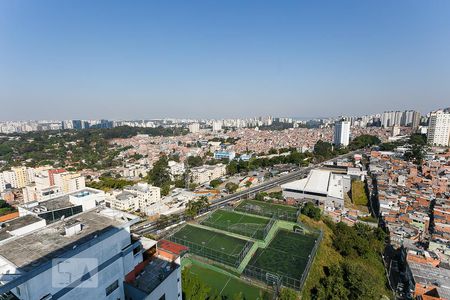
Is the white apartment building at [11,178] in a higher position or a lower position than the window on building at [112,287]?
lower

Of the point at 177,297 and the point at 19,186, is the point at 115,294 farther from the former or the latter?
the point at 19,186

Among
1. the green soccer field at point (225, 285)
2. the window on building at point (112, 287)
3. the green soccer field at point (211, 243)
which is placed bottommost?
the green soccer field at point (225, 285)

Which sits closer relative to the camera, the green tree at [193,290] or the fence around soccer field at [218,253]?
the green tree at [193,290]

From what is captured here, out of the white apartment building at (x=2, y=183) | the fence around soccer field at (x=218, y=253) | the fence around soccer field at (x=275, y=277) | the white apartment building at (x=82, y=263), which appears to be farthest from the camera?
the white apartment building at (x=2, y=183)

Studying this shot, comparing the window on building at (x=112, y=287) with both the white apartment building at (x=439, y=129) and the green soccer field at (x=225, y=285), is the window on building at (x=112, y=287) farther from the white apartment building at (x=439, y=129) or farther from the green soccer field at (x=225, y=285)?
the white apartment building at (x=439, y=129)

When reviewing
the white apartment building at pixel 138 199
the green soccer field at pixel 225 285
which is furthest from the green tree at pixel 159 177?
the green soccer field at pixel 225 285

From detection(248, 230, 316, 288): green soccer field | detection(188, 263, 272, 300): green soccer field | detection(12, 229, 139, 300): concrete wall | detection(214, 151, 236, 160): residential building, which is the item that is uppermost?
detection(12, 229, 139, 300): concrete wall

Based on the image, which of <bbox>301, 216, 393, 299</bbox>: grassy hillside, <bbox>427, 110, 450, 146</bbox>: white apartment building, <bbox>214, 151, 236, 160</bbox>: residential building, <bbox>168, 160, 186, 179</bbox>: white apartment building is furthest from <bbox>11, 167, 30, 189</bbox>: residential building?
<bbox>427, 110, 450, 146</bbox>: white apartment building

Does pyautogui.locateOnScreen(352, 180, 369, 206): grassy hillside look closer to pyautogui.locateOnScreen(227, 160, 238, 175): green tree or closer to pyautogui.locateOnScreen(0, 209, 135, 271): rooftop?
pyautogui.locateOnScreen(227, 160, 238, 175): green tree
